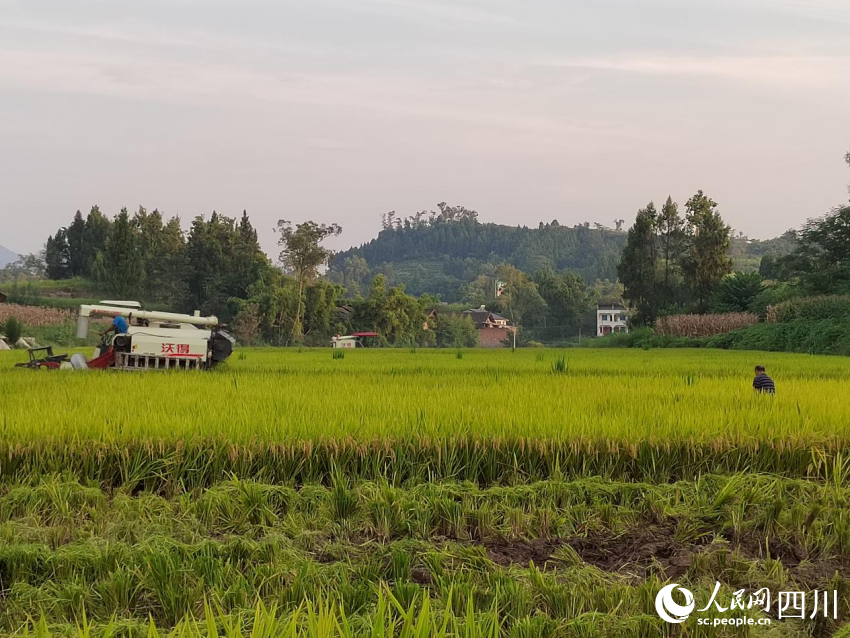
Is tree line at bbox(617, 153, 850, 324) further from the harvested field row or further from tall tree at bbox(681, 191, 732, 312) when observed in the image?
the harvested field row

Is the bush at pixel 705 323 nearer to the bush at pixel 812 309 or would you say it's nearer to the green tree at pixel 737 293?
the green tree at pixel 737 293

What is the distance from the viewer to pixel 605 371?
14.0 m

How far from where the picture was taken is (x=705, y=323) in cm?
3850

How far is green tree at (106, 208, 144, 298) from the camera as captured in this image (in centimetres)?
4741

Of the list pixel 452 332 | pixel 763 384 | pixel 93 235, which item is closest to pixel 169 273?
pixel 93 235

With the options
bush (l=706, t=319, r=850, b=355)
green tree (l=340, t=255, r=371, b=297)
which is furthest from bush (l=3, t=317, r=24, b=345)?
green tree (l=340, t=255, r=371, b=297)

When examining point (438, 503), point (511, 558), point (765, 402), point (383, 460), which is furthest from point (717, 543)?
point (765, 402)

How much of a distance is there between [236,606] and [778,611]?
7.27 ft

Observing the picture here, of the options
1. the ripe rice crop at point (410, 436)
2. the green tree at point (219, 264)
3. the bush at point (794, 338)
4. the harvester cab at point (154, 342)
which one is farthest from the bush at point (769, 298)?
the ripe rice crop at point (410, 436)

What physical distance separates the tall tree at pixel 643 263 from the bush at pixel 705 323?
5289 millimetres

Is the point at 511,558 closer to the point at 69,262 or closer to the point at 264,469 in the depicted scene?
the point at 264,469

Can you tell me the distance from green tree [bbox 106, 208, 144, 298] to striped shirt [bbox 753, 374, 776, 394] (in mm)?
44602

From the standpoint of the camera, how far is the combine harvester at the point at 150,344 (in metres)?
11.9

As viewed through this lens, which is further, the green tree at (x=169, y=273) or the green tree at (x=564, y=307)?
the green tree at (x=564, y=307)
